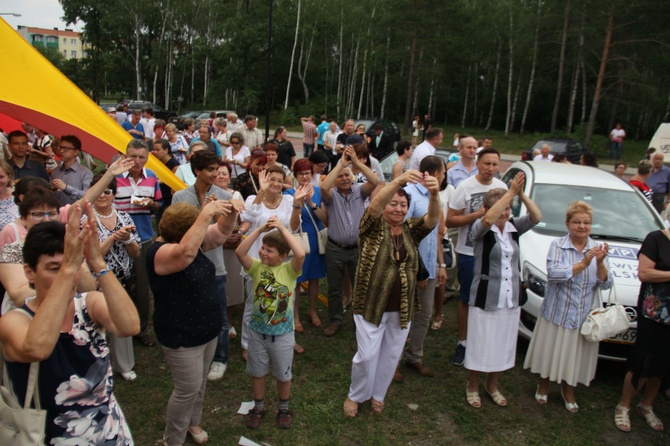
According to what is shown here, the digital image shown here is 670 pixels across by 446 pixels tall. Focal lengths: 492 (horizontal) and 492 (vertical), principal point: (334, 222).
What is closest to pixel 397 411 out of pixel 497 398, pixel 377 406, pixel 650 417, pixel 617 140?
pixel 377 406

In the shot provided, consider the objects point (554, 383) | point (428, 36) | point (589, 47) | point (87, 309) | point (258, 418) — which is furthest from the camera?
point (428, 36)

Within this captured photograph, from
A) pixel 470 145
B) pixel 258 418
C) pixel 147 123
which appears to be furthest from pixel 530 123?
pixel 258 418

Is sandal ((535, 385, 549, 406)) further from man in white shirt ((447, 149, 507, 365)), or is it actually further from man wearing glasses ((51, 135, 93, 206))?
man wearing glasses ((51, 135, 93, 206))

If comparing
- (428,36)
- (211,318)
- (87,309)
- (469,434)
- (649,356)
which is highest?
(428,36)

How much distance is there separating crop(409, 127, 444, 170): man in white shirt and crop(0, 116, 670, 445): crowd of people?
0.86 metres

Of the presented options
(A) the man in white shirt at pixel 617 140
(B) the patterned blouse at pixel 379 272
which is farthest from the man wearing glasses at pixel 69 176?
(A) the man in white shirt at pixel 617 140

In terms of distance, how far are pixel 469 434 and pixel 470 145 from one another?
3.22 meters

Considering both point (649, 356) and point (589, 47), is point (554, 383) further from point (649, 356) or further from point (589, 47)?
Answer: point (589, 47)

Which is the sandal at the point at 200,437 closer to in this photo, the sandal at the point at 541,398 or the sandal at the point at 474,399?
the sandal at the point at 474,399

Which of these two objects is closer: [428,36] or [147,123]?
[147,123]

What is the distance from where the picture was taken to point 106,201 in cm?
409

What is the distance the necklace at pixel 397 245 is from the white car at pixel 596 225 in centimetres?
183

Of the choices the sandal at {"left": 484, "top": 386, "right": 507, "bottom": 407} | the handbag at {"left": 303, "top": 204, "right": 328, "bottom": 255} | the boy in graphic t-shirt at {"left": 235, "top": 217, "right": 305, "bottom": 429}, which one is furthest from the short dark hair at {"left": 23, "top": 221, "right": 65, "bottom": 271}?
the sandal at {"left": 484, "top": 386, "right": 507, "bottom": 407}

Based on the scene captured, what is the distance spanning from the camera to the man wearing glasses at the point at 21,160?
5844mm
